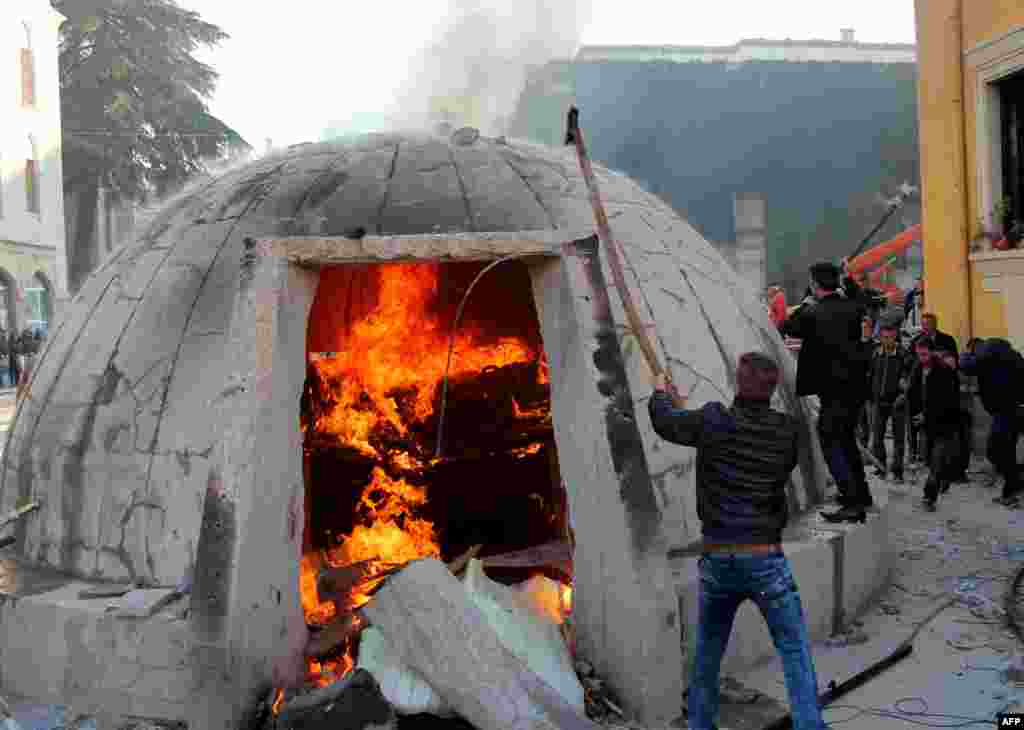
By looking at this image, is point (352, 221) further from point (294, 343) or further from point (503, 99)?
point (503, 99)

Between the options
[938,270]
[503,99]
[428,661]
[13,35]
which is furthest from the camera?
[503,99]

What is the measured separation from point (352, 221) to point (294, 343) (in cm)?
109

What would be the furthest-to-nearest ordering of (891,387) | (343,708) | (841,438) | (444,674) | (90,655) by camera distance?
(891,387)
(841,438)
(90,655)
(444,674)
(343,708)

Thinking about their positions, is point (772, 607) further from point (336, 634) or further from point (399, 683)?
point (336, 634)

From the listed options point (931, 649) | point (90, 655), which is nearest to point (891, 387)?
point (931, 649)

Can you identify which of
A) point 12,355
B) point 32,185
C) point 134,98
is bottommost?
point 12,355

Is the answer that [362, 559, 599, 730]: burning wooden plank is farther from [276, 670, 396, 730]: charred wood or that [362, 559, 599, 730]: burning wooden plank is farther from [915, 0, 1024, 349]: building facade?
[915, 0, 1024, 349]: building facade

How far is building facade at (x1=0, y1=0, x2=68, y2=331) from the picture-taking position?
928 inches

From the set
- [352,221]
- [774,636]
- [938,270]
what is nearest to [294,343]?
[352,221]

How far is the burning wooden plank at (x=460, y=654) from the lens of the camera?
3.74m

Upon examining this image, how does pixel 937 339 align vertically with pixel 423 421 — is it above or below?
above

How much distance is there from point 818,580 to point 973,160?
731 centimetres

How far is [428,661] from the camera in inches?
153

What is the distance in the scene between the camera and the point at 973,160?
10484mm
